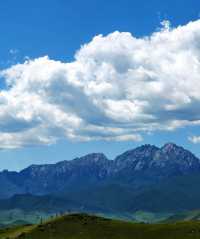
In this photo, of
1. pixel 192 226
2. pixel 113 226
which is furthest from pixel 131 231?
pixel 192 226

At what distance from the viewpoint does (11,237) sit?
179250 mm

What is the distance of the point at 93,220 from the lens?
620 feet

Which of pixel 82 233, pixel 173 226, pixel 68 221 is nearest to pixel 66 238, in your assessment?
pixel 82 233

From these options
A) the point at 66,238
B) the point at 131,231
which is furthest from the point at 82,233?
the point at 131,231

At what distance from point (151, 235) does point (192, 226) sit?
50.5 ft

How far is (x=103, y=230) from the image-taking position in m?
176

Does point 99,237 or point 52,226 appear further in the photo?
point 52,226

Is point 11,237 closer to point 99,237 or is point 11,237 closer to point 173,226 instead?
point 99,237

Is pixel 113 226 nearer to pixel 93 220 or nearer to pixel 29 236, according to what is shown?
pixel 93 220

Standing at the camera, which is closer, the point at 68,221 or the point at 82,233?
the point at 82,233

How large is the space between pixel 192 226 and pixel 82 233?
126ft

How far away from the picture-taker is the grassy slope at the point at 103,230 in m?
170

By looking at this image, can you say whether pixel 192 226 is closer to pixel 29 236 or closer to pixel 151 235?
pixel 151 235

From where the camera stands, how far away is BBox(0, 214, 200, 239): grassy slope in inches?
6683
